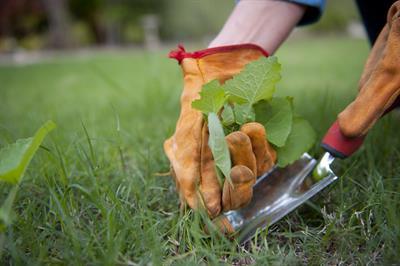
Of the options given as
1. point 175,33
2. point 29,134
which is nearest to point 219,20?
point 175,33

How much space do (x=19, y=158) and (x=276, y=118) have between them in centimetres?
59

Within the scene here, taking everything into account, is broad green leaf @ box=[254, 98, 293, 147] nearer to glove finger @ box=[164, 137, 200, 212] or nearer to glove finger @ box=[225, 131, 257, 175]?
glove finger @ box=[225, 131, 257, 175]

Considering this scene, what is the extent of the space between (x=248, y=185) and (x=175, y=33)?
49.4 feet

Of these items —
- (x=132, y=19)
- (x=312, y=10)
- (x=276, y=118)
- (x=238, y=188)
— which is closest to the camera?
(x=238, y=188)

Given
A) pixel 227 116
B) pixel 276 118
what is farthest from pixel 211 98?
pixel 276 118

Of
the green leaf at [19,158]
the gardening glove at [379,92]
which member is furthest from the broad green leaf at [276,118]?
the green leaf at [19,158]

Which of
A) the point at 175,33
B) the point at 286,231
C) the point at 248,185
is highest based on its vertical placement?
the point at 248,185

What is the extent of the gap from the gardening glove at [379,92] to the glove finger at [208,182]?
0.32m

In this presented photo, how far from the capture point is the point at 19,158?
2.72 ft

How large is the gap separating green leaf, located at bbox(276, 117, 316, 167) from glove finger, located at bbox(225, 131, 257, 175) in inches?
4.1

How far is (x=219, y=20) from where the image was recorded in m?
14.7

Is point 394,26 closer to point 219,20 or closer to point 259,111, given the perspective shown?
point 259,111

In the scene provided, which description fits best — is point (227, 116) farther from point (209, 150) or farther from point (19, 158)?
point (19, 158)

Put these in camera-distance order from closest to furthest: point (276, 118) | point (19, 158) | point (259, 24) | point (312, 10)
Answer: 1. point (19, 158)
2. point (276, 118)
3. point (259, 24)
4. point (312, 10)
